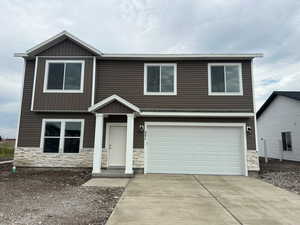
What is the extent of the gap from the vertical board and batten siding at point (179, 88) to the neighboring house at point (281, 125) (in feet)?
21.8

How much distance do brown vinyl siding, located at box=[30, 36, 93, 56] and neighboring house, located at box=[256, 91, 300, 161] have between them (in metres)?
14.0

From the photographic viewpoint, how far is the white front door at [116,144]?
938cm

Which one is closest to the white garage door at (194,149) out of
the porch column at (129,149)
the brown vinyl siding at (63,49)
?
the porch column at (129,149)

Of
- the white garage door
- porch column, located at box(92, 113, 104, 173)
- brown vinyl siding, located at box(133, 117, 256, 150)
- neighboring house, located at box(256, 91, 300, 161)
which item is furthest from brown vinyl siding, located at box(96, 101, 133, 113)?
neighboring house, located at box(256, 91, 300, 161)

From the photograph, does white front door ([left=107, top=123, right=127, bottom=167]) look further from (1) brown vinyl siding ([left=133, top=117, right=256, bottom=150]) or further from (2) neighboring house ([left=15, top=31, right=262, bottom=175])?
(1) brown vinyl siding ([left=133, top=117, right=256, bottom=150])

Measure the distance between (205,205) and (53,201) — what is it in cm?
383

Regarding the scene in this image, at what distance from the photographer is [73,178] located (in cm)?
773

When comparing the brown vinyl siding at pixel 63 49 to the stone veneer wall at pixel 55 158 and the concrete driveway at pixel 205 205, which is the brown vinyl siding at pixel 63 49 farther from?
the concrete driveway at pixel 205 205

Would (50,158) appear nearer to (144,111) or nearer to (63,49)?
(144,111)

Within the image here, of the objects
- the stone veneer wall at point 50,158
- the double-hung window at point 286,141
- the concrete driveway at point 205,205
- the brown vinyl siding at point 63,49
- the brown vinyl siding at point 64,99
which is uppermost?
the brown vinyl siding at point 63,49

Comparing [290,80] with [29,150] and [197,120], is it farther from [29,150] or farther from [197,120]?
[29,150]

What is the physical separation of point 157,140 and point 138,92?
2.65m

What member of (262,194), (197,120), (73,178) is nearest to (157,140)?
(197,120)

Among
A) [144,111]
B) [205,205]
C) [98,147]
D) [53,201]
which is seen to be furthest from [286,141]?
[53,201]
